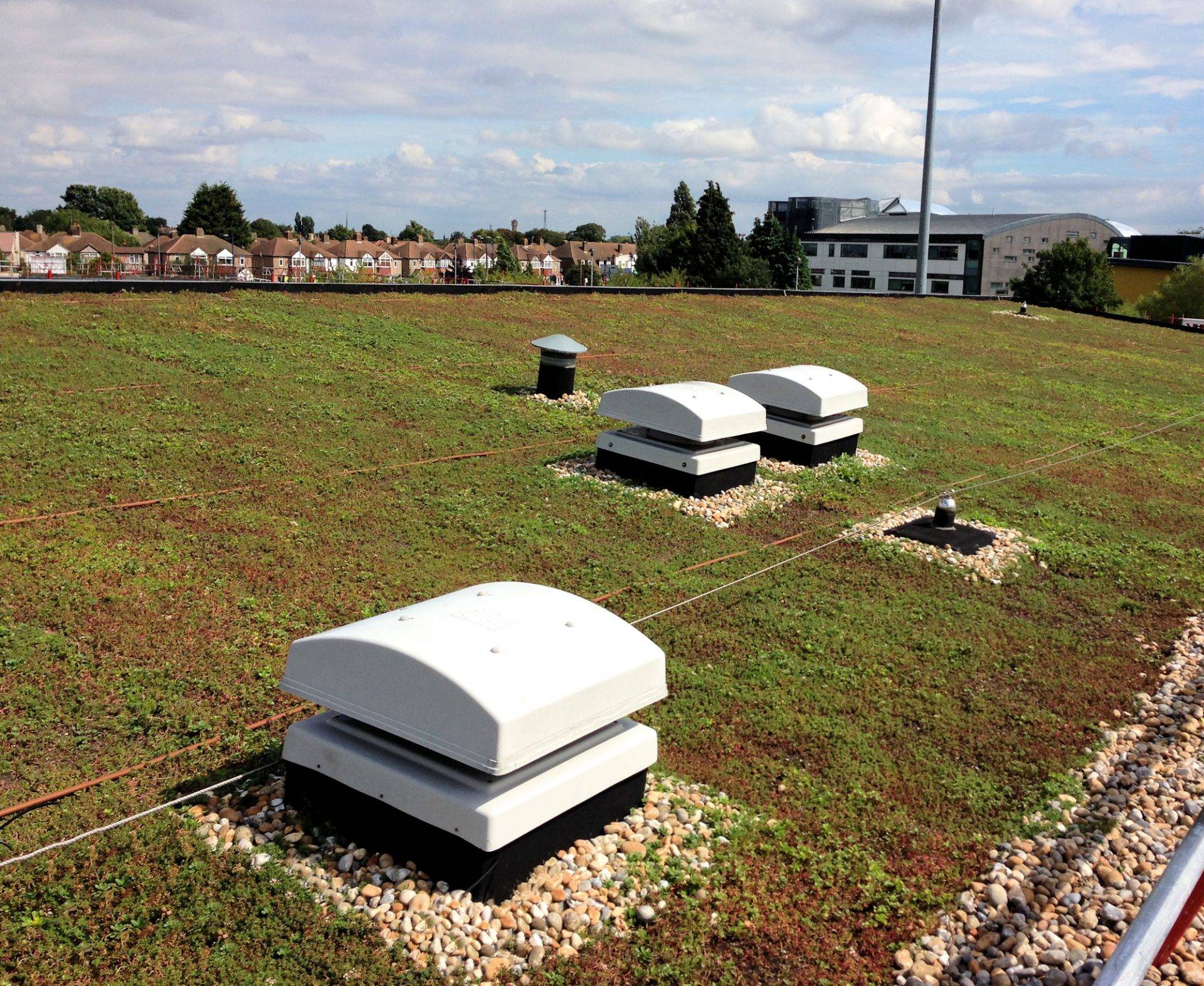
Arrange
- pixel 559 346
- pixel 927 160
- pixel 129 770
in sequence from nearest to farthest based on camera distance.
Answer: pixel 129 770 < pixel 559 346 < pixel 927 160

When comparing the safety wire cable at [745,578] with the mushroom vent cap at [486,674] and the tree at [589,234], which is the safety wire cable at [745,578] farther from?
the tree at [589,234]

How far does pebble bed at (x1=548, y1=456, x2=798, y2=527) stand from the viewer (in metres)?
9.98

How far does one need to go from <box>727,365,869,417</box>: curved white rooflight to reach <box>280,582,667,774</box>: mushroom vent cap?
24.8 ft

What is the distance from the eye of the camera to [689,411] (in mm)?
9961

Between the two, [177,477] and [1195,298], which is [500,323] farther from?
[1195,298]

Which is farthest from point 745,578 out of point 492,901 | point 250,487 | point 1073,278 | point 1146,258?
point 1146,258

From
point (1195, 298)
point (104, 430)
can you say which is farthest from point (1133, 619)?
point (1195, 298)

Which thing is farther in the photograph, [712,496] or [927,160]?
[927,160]

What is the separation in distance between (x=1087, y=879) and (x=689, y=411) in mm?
6102

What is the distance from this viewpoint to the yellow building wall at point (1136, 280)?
7275cm

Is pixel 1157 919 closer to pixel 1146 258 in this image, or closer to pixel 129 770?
pixel 129 770

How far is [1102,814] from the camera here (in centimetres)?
528

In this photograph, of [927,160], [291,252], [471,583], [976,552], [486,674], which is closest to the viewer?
[486,674]

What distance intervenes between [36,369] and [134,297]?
5.04 metres
